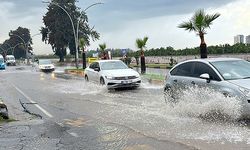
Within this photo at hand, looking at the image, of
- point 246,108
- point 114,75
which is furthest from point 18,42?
point 246,108

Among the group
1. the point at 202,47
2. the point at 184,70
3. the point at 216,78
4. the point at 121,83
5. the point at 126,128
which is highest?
the point at 202,47

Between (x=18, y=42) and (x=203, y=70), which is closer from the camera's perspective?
(x=203, y=70)

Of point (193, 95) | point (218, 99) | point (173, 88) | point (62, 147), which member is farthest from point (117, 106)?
point (62, 147)

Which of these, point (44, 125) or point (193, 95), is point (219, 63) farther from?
point (44, 125)

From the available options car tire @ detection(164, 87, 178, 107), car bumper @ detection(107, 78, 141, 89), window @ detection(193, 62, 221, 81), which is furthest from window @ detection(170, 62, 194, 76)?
car bumper @ detection(107, 78, 141, 89)

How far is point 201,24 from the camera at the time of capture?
26141 mm

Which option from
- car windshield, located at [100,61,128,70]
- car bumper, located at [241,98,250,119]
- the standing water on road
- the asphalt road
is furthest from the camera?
car windshield, located at [100,61,128,70]

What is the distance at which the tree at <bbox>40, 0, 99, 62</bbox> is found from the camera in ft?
310

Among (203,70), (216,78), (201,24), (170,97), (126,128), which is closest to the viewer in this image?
(126,128)

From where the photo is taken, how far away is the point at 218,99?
34.2 ft

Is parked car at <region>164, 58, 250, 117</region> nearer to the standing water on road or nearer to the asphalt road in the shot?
the standing water on road

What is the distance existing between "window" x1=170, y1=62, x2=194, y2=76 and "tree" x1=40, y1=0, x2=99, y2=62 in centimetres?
8156

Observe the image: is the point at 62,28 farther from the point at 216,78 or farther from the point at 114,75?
the point at 216,78

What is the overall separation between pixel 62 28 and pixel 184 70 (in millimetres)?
83499
